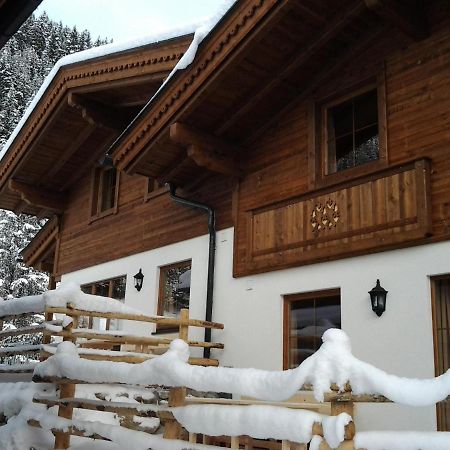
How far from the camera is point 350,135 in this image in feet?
25.5

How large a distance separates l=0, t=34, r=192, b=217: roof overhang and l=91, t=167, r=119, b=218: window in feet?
1.18

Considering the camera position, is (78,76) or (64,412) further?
(78,76)

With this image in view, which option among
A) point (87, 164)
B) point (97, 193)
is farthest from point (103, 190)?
point (87, 164)

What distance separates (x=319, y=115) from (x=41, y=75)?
161 ft

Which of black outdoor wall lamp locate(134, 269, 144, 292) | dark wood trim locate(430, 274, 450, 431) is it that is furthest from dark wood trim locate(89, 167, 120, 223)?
dark wood trim locate(430, 274, 450, 431)

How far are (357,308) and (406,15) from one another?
334cm

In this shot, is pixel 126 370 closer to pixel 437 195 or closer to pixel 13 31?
pixel 13 31

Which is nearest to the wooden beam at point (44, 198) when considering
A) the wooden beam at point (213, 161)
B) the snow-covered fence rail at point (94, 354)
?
the snow-covered fence rail at point (94, 354)

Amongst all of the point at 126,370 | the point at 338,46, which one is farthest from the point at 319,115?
the point at 126,370

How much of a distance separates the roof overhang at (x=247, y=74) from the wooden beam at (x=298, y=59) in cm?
1

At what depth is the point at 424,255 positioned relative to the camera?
21.0 ft

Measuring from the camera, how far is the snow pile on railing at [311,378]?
9.93 feet

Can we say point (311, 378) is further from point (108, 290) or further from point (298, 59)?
point (108, 290)

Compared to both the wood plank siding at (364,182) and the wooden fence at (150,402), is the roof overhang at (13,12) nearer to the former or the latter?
the wooden fence at (150,402)
